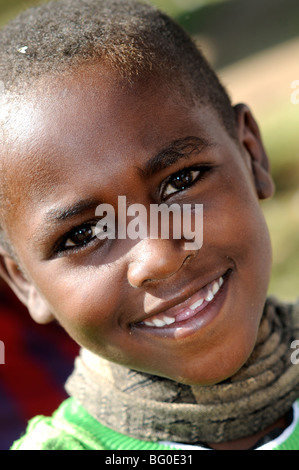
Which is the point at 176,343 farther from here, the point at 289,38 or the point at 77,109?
the point at 289,38

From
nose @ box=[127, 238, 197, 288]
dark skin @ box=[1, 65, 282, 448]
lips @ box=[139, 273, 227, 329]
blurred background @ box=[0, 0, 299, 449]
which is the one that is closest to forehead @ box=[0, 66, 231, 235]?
dark skin @ box=[1, 65, 282, 448]

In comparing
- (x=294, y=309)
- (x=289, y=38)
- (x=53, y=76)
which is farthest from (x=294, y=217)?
(x=289, y=38)

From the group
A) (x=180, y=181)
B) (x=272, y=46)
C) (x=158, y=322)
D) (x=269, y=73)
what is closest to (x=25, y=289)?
(x=158, y=322)

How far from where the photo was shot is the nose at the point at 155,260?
138cm

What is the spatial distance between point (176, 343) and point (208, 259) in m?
0.21

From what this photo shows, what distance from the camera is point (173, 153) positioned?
4.72ft

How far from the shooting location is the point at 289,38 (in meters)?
9.17

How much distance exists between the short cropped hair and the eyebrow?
14 cm

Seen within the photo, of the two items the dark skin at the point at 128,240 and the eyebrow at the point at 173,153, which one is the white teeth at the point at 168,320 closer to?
the dark skin at the point at 128,240

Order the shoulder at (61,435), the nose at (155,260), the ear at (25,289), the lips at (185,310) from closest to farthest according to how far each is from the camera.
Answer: the nose at (155,260), the lips at (185,310), the shoulder at (61,435), the ear at (25,289)

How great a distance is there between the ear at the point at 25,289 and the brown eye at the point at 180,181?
1.58 ft

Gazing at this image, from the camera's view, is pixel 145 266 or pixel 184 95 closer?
pixel 145 266

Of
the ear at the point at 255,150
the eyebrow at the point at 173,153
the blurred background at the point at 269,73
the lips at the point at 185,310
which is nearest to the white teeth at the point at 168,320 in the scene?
the lips at the point at 185,310

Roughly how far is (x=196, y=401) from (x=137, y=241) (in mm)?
492
